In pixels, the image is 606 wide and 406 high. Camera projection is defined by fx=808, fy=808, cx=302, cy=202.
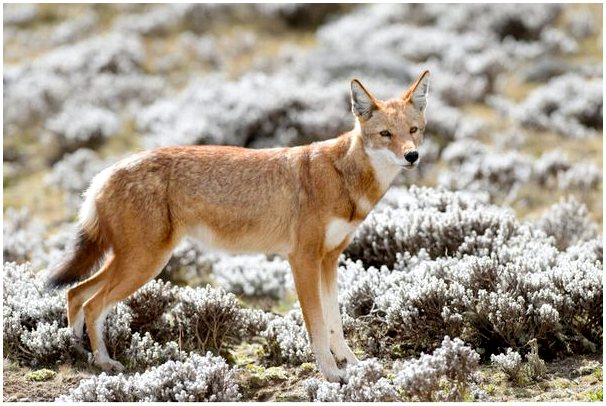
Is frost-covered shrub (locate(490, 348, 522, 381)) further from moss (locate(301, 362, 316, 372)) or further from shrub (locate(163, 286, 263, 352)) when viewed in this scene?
shrub (locate(163, 286, 263, 352))

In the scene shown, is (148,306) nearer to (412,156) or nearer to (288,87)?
(412,156)

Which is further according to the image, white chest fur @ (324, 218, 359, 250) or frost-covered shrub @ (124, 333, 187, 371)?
frost-covered shrub @ (124, 333, 187, 371)

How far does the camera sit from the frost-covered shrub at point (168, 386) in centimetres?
520

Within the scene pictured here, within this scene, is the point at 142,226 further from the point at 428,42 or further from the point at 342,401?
the point at 428,42

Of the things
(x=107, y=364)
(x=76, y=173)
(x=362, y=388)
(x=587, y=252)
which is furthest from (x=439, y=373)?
(x=76, y=173)

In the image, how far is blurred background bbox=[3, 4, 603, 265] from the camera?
458 inches

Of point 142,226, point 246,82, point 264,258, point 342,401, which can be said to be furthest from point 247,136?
point 342,401

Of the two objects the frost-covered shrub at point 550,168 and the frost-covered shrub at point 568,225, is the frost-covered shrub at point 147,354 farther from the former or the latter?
the frost-covered shrub at point 550,168

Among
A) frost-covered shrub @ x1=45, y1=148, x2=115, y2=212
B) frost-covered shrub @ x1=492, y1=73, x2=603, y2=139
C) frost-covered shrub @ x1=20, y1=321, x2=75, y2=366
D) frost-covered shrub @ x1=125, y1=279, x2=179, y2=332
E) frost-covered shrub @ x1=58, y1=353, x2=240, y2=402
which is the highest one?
frost-covered shrub @ x1=492, y1=73, x2=603, y2=139

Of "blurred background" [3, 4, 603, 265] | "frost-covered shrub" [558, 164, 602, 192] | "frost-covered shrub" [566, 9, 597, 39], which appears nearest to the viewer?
"frost-covered shrub" [558, 164, 602, 192]

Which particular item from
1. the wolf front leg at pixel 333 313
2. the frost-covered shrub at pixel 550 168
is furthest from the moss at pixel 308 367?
the frost-covered shrub at pixel 550 168

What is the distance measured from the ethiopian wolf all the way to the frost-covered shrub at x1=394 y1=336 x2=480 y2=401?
0.83 m

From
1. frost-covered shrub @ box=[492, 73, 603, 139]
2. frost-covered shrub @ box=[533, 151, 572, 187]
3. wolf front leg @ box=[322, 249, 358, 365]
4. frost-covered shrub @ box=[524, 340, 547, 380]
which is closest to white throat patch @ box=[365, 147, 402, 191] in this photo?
wolf front leg @ box=[322, 249, 358, 365]

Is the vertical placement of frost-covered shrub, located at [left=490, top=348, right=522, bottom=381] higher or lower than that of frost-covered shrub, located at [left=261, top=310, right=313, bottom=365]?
lower
